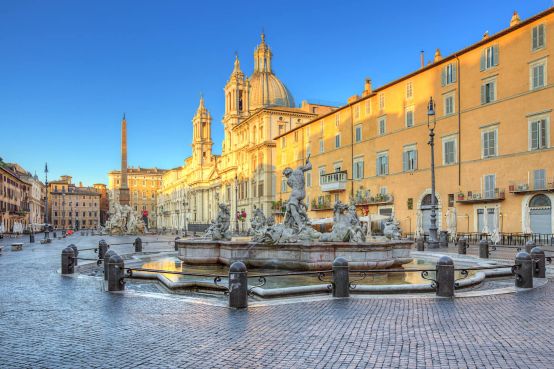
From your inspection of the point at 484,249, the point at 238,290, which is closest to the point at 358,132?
the point at 484,249

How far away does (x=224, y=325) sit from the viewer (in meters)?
8.28

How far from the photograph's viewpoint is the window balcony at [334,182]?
2104 inches

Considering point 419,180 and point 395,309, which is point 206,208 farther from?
point 395,309

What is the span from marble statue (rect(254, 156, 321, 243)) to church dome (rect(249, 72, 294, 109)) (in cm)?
6899

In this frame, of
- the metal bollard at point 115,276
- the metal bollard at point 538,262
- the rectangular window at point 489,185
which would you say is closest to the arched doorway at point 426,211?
the rectangular window at point 489,185

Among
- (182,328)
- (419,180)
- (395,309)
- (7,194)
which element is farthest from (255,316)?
(7,194)

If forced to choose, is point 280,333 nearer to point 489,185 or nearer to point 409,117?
point 489,185

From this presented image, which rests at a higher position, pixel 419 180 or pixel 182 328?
pixel 419 180

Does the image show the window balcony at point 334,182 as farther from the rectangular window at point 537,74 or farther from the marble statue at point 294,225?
the marble statue at point 294,225

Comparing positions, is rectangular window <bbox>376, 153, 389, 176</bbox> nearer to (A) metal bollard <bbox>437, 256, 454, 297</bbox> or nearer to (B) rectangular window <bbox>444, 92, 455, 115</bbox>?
(B) rectangular window <bbox>444, 92, 455, 115</bbox>

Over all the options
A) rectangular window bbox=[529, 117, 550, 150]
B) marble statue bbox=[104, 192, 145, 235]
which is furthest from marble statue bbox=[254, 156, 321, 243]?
marble statue bbox=[104, 192, 145, 235]

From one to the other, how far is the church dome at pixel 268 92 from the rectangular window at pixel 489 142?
5353 centimetres

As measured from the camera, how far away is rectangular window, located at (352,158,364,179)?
5031 centimetres

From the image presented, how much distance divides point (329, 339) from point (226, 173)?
8440cm
